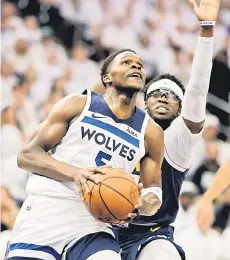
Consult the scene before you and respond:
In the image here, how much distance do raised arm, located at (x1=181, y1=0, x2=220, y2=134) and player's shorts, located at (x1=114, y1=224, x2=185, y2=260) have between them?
0.91 m

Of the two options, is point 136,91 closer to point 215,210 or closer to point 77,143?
point 77,143

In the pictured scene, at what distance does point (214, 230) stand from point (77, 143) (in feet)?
16.2

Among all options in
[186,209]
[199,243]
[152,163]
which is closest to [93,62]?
[186,209]

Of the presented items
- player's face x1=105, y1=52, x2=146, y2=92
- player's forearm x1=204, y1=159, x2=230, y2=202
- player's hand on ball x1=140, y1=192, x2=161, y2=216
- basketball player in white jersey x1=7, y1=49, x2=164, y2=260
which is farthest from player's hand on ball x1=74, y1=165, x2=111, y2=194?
player's forearm x1=204, y1=159, x2=230, y2=202

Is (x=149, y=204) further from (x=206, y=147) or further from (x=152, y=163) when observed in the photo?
(x=206, y=147)

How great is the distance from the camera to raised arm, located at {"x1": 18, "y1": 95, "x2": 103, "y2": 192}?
369 cm

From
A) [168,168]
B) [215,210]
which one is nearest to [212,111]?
[215,210]

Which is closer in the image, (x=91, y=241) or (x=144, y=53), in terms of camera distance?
(x=91, y=241)

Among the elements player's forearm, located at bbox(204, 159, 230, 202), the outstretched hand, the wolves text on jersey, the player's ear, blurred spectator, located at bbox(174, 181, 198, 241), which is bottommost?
blurred spectator, located at bbox(174, 181, 198, 241)

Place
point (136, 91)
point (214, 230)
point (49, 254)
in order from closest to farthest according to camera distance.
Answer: point (49, 254) → point (136, 91) → point (214, 230)

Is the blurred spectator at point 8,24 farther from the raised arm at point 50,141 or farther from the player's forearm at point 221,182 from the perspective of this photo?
the raised arm at point 50,141

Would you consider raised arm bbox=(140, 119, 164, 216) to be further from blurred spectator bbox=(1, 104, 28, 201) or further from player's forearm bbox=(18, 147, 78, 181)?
blurred spectator bbox=(1, 104, 28, 201)

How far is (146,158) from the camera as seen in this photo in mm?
4039

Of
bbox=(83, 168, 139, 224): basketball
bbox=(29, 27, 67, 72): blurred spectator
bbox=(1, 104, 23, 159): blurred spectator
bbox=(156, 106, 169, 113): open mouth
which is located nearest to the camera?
bbox=(83, 168, 139, 224): basketball
